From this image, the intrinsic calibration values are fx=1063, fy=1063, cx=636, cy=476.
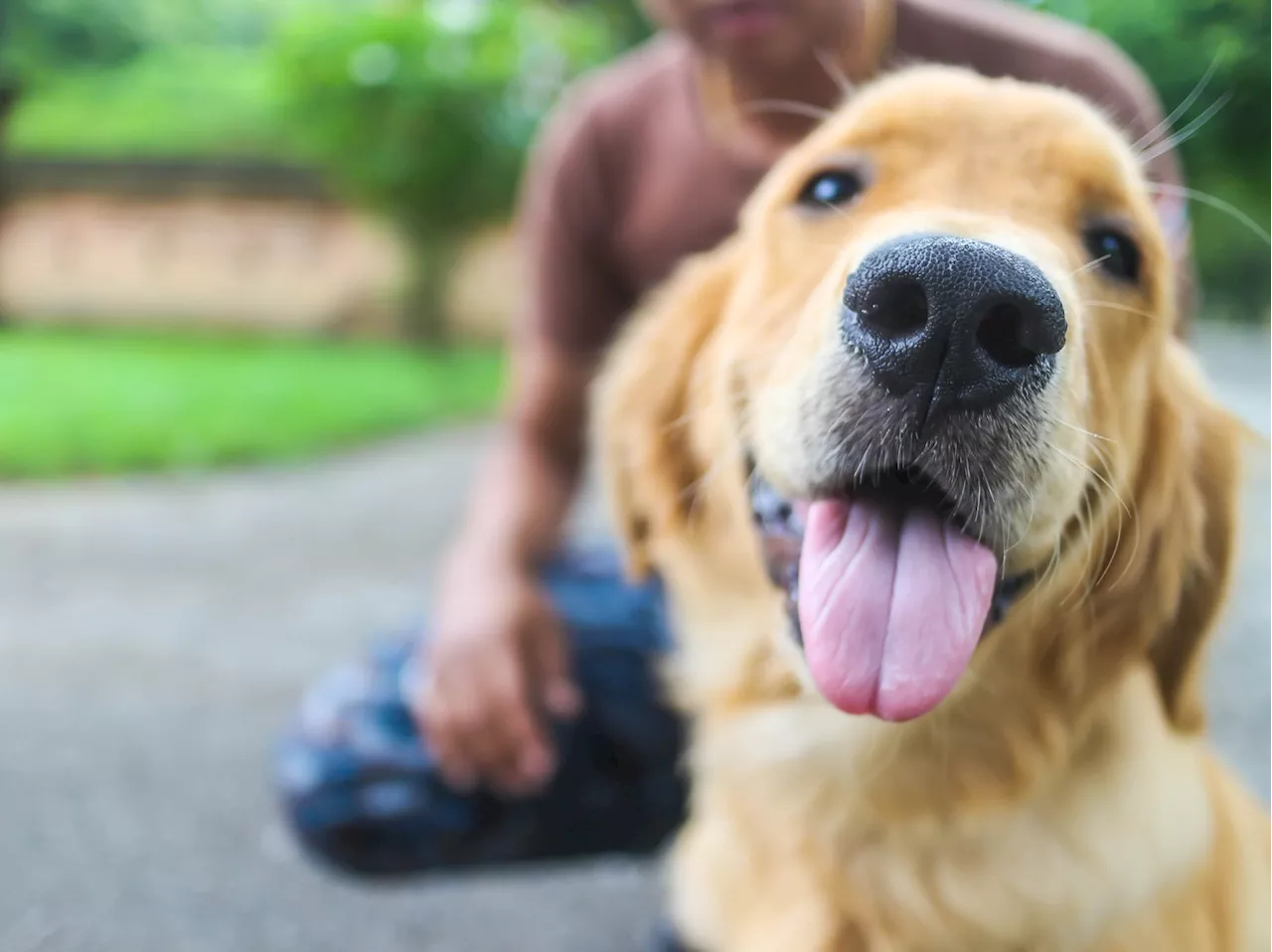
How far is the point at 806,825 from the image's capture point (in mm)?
1281

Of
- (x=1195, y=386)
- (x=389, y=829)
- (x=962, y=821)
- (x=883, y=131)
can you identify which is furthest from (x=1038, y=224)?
(x=389, y=829)

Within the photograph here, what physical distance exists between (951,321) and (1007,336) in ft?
0.21

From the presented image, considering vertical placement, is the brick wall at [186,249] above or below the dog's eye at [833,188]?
below

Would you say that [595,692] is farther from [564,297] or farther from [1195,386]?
[1195,386]

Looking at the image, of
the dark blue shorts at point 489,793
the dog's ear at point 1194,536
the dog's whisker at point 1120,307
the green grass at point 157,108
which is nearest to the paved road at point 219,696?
the dog's ear at point 1194,536

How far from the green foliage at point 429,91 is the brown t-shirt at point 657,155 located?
106 mm

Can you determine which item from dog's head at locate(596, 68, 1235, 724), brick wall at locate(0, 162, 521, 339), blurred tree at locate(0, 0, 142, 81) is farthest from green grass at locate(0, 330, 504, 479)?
dog's head at locate(596, 68, 1235, 724)

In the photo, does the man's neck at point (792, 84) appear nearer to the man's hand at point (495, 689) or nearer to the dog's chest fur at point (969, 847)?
the dog's chest fur at point (969, 847)

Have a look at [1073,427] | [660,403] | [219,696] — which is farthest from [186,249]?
[219,696]

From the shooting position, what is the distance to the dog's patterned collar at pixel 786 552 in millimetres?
1092

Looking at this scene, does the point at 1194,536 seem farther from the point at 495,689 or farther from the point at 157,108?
the point at 157,108

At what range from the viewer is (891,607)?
0.96 meters

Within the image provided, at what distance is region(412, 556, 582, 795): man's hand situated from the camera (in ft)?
5.27

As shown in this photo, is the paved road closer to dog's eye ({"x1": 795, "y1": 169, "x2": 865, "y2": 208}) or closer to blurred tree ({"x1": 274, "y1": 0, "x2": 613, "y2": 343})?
dog's eye ({"x1": 795, "y1": 169, "x2": 865, "y2": 208})
